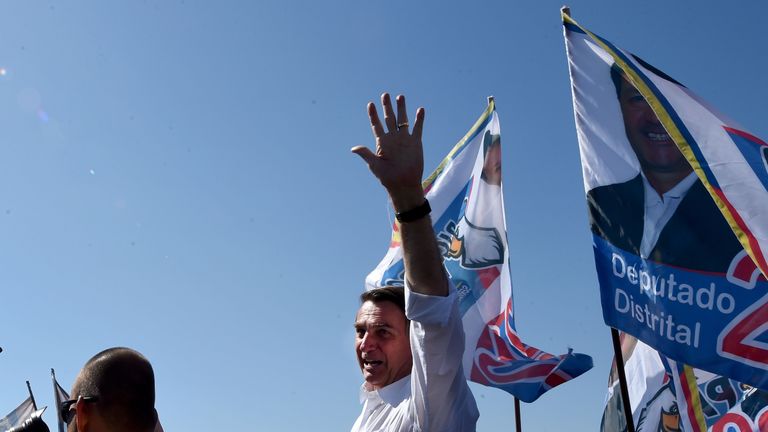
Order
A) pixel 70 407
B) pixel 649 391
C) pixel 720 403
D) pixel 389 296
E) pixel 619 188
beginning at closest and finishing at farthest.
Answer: pixel 70 407, pixel 389 296, pixel 619 188, pixel 720 403, pixel 649 391

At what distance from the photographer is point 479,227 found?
12008mm

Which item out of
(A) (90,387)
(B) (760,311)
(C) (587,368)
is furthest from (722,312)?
(A) (90,387)

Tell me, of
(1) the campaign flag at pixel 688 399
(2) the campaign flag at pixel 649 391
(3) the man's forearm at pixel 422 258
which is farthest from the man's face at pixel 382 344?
(2) the campaign flag at pixel 649 391

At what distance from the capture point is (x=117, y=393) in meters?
3.21

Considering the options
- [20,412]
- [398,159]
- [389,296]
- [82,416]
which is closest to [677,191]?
[389,296]

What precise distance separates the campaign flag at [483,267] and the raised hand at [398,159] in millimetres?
7142

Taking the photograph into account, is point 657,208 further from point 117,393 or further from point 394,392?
point 117,393

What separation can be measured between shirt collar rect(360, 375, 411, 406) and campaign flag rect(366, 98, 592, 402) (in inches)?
257

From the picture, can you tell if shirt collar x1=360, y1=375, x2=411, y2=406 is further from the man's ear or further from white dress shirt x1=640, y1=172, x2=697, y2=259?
white dress shirt x1=640, y1=172, x2=697, y2=259

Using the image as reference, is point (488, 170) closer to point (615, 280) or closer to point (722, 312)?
point (615, 280)

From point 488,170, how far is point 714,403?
15.1 feet

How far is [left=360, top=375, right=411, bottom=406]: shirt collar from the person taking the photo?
12.5ft

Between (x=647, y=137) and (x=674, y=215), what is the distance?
956 millimetres

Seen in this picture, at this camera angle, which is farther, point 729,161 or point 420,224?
point 729,161
